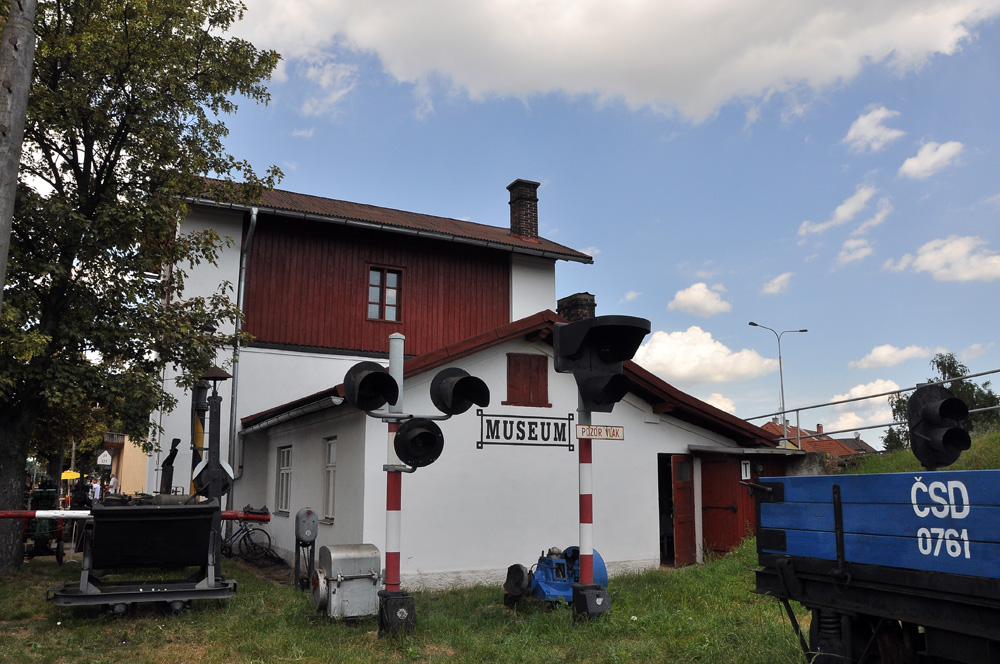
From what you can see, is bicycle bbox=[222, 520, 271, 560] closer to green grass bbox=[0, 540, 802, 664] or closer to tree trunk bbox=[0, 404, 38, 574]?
tree trunk bbox=[0, 404, 38, 574]

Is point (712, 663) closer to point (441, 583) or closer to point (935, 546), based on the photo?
point (935, 546)

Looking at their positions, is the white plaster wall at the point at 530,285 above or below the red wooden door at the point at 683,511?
above

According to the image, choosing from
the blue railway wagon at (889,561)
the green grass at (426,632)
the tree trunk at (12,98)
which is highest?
the tree trunk at (12,98)

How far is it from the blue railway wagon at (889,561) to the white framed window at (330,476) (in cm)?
849

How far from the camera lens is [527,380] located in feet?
43.1

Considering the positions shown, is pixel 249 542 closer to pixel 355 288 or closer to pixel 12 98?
pixel 355 288

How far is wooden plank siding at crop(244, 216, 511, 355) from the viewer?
1816 cm

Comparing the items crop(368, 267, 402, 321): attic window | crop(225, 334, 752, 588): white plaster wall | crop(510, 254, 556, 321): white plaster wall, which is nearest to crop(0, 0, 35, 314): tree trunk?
crop(225, 334, 752, 588): white plaster wall

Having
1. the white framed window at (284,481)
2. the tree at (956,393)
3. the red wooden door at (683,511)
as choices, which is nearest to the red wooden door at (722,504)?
the red wooden door at (683,511)

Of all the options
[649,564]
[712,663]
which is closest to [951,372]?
[649,564]

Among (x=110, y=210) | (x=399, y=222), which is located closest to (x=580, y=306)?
(x=399, y=222)

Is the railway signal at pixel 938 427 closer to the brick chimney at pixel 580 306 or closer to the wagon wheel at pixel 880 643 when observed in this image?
the wagon wheel at pixel 880 643

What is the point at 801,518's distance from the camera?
556 cm

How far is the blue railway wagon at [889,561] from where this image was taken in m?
4.24
